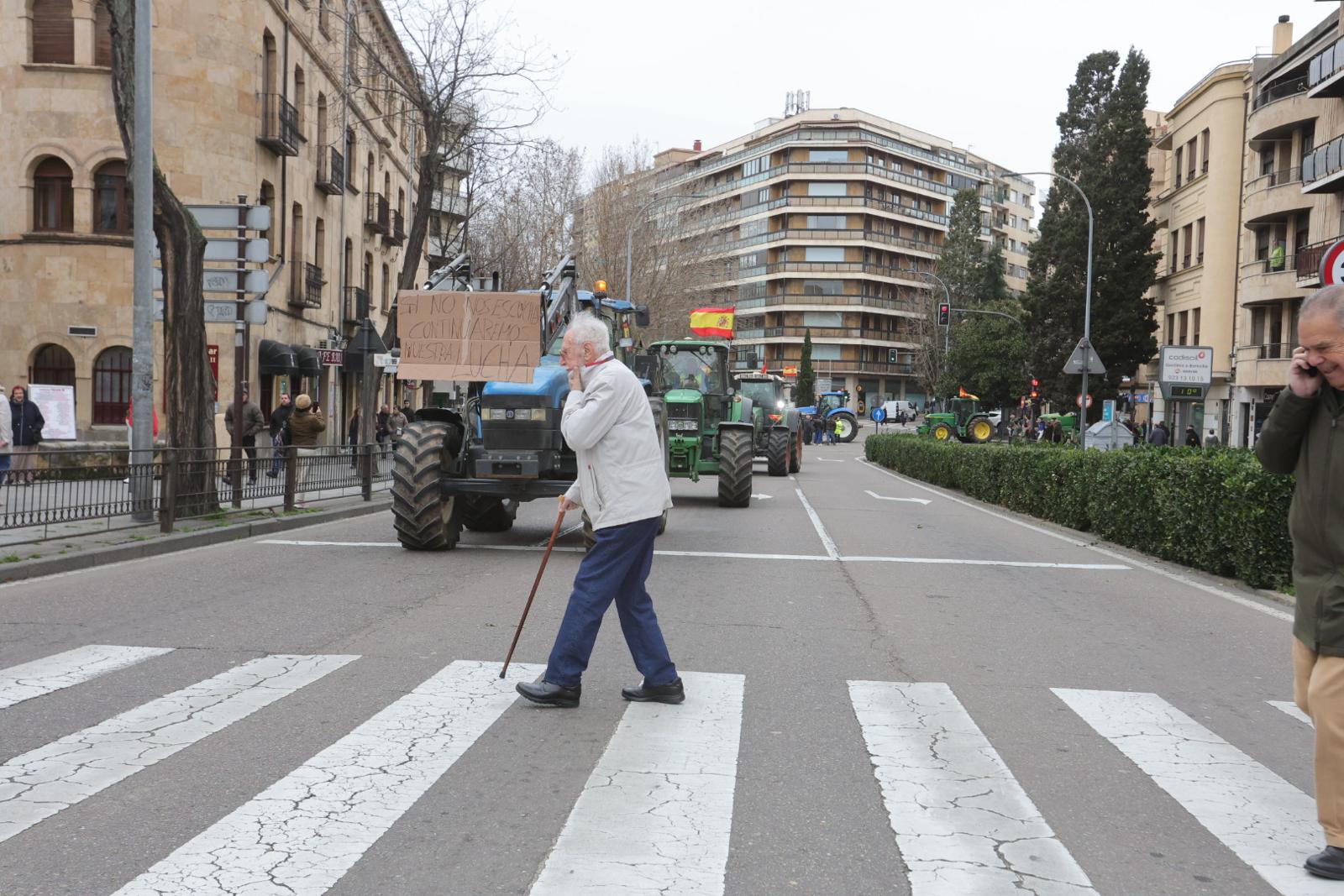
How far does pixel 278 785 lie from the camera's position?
4398 millimetres

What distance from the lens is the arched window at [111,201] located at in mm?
25344

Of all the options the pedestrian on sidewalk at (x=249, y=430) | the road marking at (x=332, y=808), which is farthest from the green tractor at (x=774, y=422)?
the road marking at (x=332, y=808)

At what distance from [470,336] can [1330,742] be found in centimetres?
975

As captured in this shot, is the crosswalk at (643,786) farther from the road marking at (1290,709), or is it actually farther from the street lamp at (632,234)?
Answer: the street lamp at (632,234)

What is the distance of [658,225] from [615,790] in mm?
48005

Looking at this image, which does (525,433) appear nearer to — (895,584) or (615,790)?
(895,584)

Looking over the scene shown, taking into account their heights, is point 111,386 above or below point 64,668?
above

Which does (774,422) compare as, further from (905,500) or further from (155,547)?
(155,547)

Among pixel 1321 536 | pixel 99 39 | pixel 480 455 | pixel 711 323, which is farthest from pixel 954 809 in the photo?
pixel 711 323

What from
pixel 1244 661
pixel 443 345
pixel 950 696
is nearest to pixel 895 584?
pixel 1244 661

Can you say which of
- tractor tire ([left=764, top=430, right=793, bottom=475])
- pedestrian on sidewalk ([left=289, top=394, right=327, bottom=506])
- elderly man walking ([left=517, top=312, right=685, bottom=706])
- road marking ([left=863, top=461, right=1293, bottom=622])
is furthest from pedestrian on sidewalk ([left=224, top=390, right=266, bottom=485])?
tractor tire ([left=764, top=430, right=793, bottom=475])

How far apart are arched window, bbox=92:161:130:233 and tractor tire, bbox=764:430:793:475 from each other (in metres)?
16.1

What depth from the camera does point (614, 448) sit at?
5.68m

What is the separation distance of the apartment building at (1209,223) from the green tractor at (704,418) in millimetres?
28010
